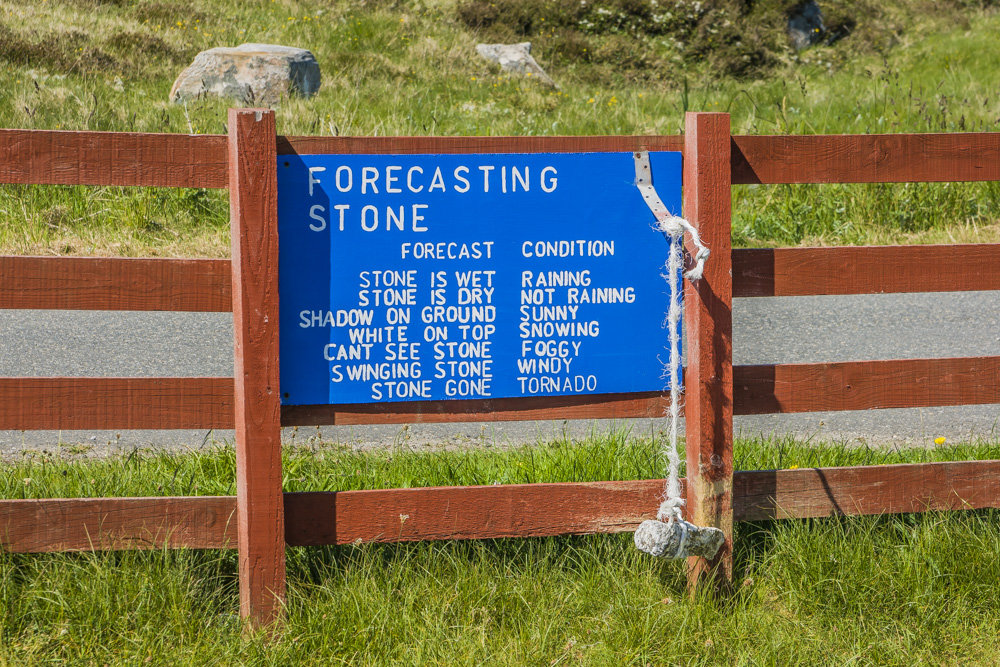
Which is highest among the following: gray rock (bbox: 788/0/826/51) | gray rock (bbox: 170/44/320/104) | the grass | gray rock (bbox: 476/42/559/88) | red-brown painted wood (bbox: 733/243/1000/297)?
gray rock (bbox: 788/0/826/51)

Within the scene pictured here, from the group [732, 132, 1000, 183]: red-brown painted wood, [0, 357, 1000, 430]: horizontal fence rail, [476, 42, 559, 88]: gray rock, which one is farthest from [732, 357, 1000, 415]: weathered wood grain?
[476, 42, 559, 88]: gray rock

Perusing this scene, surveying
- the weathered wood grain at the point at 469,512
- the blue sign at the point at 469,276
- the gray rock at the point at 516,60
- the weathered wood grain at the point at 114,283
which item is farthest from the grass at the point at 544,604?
the gray rock at the point at 516,60

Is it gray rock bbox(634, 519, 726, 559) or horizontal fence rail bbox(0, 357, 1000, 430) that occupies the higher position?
horizontal fence rail bbox(0, 357, 1000, 430)

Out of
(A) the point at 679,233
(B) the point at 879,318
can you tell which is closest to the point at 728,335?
(A) the point at 679,233

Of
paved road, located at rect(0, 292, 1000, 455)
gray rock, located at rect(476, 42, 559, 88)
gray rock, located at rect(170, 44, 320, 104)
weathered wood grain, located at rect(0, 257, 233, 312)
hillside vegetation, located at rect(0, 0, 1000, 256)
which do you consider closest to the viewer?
weathered wood grain, located at rect(0, 257, 233, 312)

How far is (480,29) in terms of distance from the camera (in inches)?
761

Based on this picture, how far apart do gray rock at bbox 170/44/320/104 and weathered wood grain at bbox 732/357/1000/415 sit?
364 inches

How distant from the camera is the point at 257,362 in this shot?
7.93 ft

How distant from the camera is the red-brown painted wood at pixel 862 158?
268 centimetres

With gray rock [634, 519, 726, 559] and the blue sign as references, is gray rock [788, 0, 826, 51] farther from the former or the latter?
gray rock [634, 519, 726, 559]

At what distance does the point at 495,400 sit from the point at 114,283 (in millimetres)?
1112

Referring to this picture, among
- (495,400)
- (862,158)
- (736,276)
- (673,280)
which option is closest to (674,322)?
(673,280)

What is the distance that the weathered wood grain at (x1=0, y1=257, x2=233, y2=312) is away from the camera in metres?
2.49

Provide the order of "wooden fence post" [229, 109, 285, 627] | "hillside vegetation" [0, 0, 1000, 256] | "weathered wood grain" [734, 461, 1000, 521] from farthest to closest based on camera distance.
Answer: "hillside vegetation" [0, 0, 1000, 256] → "weathered wood grain" [734, 461, 1000, 521] → "wooden fence post" [229, 109, 285, 627]
